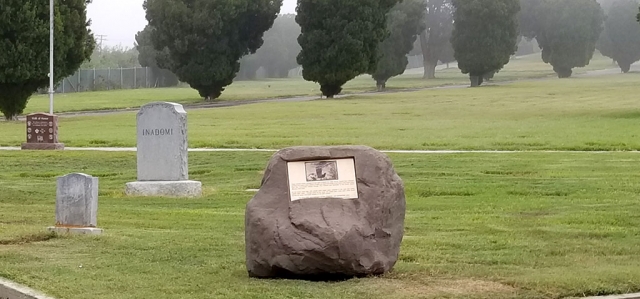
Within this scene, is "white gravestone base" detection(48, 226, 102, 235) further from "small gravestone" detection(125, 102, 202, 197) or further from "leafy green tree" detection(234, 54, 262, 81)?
"leafy green tree" detection(234, 54, 262, 81)

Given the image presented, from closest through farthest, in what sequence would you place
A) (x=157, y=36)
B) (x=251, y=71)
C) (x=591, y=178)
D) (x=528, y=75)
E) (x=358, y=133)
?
1. (x=591, y=178)
2. (x=358, y=133)
3. (x=157, y=36)
4. (x=528, y=75)
5. (x=251, y=71)

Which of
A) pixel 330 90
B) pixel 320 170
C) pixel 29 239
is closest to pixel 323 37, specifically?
pixel 330 90

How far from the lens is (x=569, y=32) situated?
107438 mm

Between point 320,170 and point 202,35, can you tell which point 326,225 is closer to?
point 320,170

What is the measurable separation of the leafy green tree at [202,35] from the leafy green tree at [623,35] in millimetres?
67226

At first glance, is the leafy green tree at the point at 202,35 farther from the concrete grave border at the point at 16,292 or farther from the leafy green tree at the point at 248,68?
the leafy green tree at the point at 248,68

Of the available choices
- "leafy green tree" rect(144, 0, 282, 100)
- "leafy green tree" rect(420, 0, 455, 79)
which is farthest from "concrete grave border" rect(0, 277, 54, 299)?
"leafy green tree" rect(420, 0, 455, 79)

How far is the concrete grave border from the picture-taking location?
26.9ft

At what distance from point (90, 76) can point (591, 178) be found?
76.6 meters

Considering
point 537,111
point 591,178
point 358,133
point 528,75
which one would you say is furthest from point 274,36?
point 591,178

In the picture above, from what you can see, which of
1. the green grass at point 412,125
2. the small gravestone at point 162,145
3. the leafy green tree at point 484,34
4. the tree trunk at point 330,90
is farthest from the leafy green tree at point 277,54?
the small gravestone at point 162,145

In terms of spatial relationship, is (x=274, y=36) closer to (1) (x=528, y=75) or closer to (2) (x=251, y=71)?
(2) (x=251, y=71)

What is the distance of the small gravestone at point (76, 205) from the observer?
11.3 meters

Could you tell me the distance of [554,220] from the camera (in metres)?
12.8
